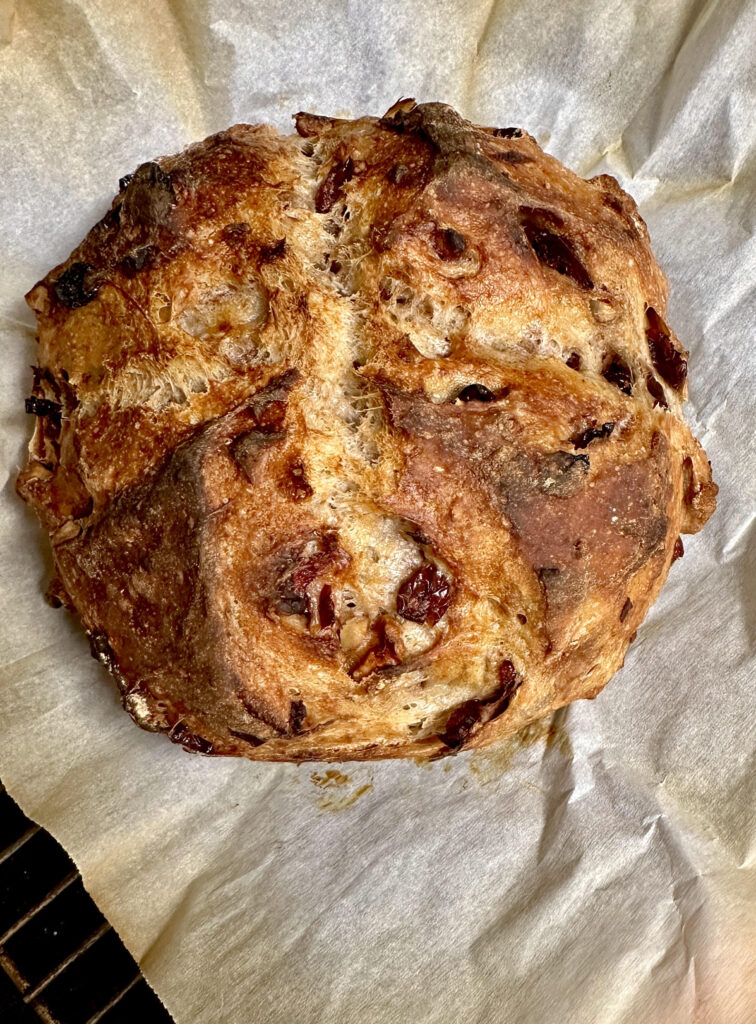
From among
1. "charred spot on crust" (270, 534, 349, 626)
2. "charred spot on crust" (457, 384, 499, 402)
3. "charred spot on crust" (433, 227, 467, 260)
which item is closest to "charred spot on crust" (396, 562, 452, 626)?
"charred spot on crust" (270, 534, 349, 626)

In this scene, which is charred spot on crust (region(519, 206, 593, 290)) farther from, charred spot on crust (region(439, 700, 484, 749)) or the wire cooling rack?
the wire cooling rack

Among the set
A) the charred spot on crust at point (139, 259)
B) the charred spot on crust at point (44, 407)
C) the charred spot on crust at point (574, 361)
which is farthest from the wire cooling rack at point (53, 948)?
the charred spot on crust at point (574, 361)

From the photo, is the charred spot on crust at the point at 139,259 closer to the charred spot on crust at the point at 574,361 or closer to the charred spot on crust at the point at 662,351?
the charred spot on crust at the point at 574,361

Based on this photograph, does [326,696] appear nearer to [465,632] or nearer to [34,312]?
[465,632]

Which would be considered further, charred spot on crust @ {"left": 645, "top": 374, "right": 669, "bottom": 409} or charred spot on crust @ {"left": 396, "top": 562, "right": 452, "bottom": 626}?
charred spot on crust @ {"left": 645, "top": 374, "right": 669, "bottom": 409}

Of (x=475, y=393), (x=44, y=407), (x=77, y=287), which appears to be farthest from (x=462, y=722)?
(x=77, y=287)

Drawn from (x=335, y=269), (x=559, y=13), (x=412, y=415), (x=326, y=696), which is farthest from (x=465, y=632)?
(x=559, y=13)
